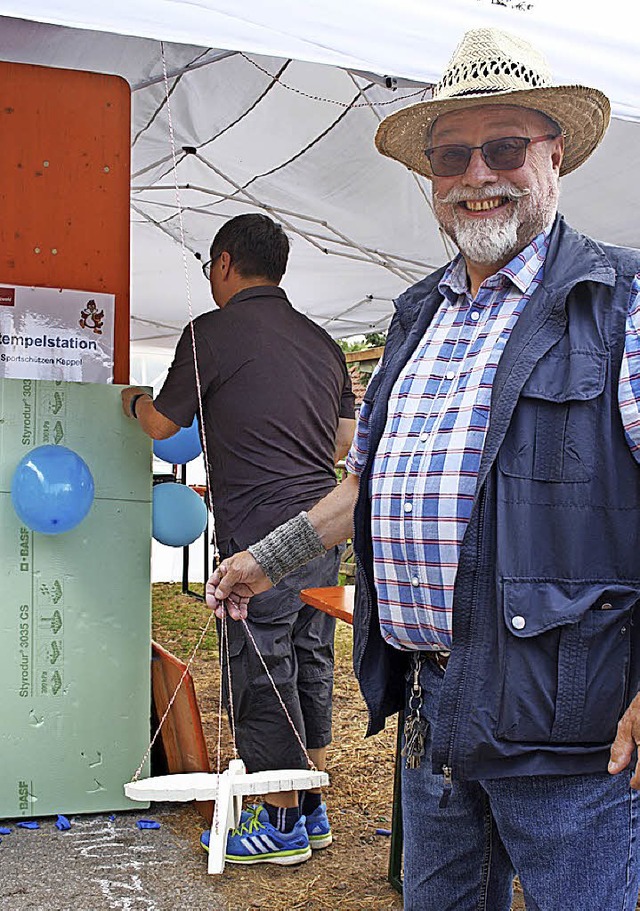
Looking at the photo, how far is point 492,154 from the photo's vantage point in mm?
1524

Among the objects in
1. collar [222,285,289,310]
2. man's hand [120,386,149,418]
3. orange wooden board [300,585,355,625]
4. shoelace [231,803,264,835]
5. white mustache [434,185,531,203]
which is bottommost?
shoelace [231,803,264,835]

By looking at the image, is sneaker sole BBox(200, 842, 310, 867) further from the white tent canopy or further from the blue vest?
the white tent canopy

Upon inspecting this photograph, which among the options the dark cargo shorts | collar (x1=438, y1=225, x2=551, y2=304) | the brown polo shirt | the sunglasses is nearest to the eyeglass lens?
the sunglasses

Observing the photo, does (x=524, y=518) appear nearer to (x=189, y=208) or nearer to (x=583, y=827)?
(x=583, y=827)

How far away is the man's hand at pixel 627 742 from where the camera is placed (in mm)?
1258

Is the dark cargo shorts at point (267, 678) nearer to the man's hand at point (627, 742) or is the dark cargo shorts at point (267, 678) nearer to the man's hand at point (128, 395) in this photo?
the man's hand at point (128, 395)

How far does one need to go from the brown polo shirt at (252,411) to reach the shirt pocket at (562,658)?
5.17 ft

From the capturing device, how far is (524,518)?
4.44ft

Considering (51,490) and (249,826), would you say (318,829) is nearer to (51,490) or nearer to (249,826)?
→ (249,826)

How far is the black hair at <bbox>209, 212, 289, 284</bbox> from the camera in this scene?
118 inches

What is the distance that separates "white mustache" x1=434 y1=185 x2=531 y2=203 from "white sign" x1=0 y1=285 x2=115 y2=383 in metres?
1.92

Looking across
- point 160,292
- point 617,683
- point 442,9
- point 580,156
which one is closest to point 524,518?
point 617,683

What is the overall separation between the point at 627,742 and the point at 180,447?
3.02 m

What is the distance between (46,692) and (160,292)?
5657mm
